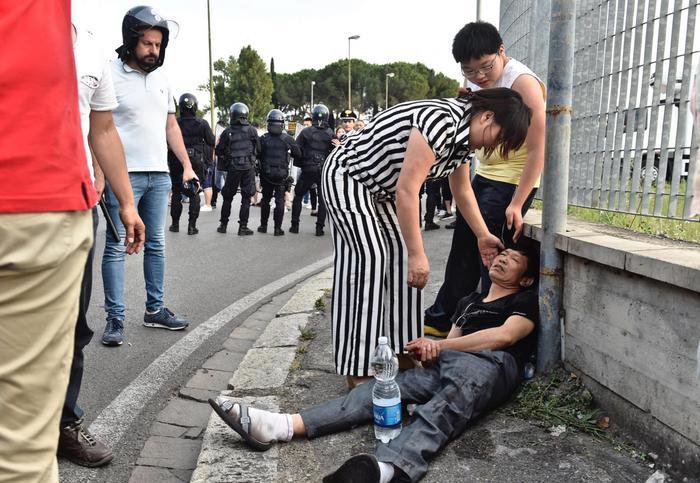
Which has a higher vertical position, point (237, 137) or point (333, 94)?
point (333, 94)

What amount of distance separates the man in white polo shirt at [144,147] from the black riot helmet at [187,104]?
5763mm

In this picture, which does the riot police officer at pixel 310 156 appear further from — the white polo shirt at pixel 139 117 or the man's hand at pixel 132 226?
the man's hand at pixel 132 226

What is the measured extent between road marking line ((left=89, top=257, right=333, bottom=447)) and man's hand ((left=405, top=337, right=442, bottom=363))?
1.34 metres

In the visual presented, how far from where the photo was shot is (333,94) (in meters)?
125

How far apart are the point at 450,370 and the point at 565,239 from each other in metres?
0.79

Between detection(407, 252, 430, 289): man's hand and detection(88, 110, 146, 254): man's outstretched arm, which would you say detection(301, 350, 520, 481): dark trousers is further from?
detection(88, 110, 146, 254): man's outstretched arm

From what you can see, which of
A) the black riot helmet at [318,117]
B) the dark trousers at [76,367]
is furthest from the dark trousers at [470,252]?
the black riot helmet at [318,117]

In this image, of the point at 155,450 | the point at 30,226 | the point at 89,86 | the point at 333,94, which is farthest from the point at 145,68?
the point at 333,94

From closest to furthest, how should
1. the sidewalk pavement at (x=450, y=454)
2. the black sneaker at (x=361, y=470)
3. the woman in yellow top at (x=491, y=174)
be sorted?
the black sneaker at (x=361, y=470) → the sidewalk pavement at (x=450, y=454) → the woman in yellow top at (x=491, y=174)

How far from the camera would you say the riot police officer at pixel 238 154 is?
434 inches

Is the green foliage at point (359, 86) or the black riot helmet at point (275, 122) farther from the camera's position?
the green foliage at point (359, 86)

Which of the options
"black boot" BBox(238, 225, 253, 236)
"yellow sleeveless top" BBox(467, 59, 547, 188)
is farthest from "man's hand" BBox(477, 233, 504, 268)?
"black boot" BBox(238, 225, 253, 236)

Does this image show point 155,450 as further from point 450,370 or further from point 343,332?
point 450,370

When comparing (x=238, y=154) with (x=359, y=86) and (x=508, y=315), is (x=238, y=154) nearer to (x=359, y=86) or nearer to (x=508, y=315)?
(x=508, y=315)
